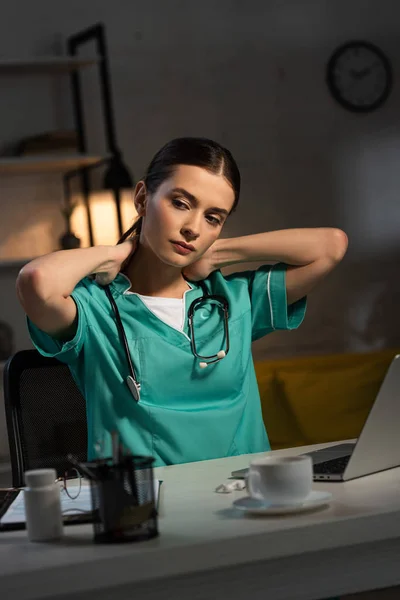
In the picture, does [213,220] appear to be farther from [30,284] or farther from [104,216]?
[104,216]

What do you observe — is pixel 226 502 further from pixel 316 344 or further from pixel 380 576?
pixel 316 344

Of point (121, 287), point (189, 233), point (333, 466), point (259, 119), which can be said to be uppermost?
point (259, 119)

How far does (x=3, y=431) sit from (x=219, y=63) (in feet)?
5.88

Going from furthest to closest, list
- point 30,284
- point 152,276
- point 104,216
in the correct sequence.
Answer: point 104,216 → point 152,276 → point 30,284

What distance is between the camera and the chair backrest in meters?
1.88

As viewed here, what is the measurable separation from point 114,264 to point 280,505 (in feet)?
2.69

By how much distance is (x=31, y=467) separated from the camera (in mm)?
1871

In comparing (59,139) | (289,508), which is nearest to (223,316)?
Answer: (289,508)

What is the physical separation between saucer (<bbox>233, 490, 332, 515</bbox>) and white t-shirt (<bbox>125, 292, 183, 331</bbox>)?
68 cm

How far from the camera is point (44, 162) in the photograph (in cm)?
363

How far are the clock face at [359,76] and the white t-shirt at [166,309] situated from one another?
251cm

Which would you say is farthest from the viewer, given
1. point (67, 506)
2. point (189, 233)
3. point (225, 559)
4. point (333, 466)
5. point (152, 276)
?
point (152, 276)

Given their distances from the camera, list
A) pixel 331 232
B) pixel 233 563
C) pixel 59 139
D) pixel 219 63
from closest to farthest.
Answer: pixel 233 563 < pixel 331 232 < pixel 59 139 < pixel 219 63

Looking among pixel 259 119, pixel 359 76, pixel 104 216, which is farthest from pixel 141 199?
pixel 359 76
